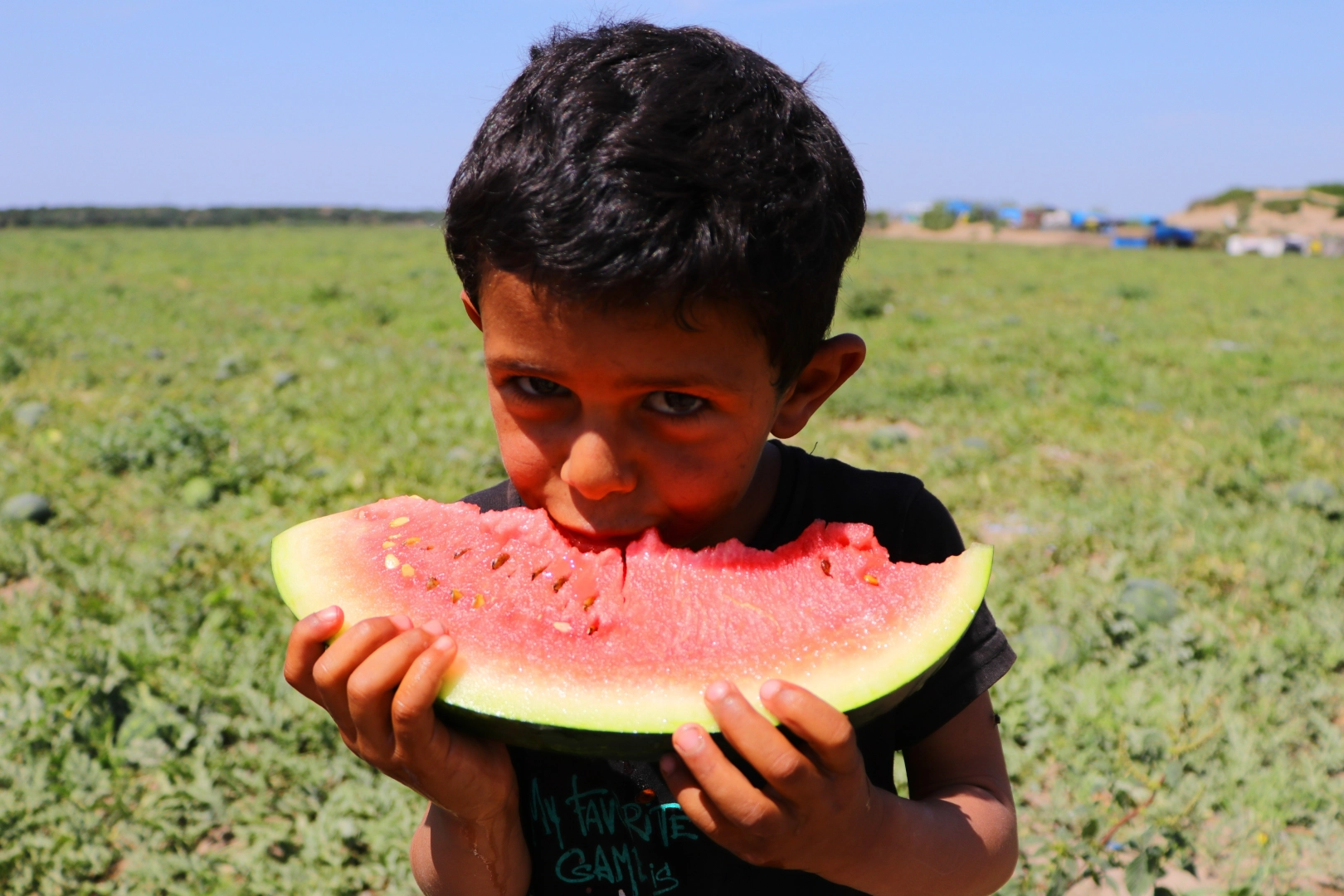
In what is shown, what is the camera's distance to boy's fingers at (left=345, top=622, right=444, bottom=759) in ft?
3.11

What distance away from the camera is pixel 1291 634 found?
3.01 m

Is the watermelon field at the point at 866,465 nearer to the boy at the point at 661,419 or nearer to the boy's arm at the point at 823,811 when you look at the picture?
the boy's arm at the point at 823,811

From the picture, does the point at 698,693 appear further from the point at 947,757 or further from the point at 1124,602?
the point at 1124,602

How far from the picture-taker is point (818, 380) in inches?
52.8

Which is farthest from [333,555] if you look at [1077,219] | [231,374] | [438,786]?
[1077,219]

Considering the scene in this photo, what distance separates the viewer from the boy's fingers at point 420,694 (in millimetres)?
951

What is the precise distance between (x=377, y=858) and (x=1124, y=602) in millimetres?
2311

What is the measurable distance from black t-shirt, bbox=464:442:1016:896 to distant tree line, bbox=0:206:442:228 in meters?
29.1

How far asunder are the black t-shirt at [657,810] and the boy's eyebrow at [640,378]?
398mm

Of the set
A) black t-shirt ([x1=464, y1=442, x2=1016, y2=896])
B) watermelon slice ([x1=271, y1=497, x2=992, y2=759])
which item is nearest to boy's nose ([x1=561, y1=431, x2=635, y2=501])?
watermelon slice ([x1=271, y1=497, x2=992, y2=759])

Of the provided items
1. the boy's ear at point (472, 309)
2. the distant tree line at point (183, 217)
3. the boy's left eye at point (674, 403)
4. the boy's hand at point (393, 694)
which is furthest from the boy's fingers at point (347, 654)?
the distant tree line at point (183, 217)

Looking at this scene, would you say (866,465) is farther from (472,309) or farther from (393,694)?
(393,694)

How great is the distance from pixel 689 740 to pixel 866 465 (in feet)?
12.7

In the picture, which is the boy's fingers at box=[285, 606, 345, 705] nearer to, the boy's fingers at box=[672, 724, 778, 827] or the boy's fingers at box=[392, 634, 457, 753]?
the boy's fingers at box=[392, 634, 457, 753]
